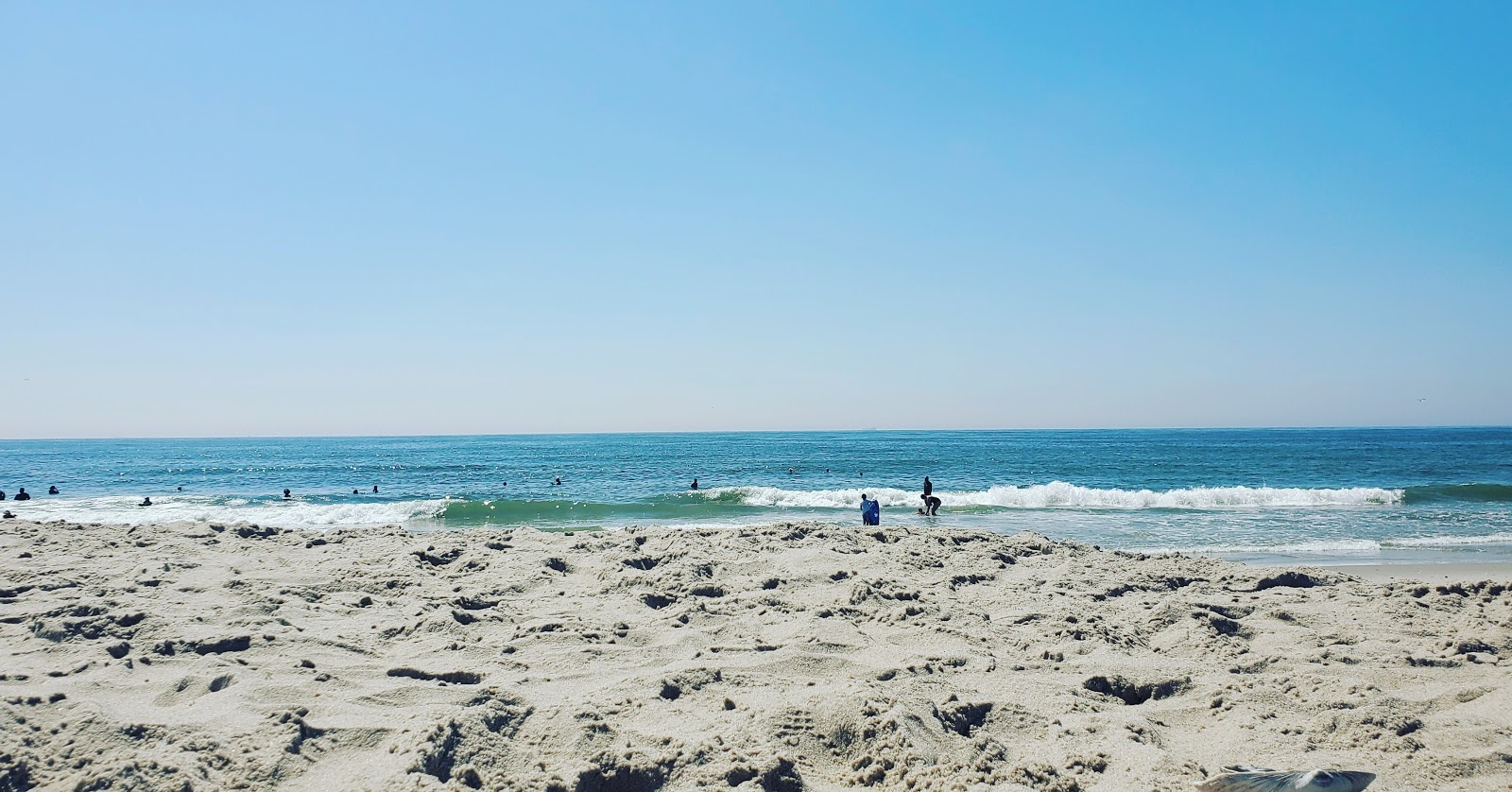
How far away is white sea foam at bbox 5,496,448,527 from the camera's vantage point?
21.4 meters

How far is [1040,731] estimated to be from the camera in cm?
433

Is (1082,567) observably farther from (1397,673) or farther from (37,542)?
(37,542)

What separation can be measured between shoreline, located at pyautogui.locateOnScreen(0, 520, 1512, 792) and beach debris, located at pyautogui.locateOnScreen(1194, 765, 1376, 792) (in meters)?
0.22

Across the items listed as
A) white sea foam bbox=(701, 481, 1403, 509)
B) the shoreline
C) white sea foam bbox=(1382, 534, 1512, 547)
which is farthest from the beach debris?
white sea foam bbox=(701, 481, 1403, 509)

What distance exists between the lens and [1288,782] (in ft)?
11.5

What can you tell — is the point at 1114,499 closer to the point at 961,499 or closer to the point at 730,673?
the point at 961,499

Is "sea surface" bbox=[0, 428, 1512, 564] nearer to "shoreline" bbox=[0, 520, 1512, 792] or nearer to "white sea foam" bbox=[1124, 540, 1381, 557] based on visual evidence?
"white sea foam" bbox=[1124, 540, 1381, 557]

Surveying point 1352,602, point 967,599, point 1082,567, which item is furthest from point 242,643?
point 1352,602

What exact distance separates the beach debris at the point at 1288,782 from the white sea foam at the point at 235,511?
21.0 meters

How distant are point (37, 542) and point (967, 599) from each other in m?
12.6

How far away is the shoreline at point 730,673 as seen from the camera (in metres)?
3.78

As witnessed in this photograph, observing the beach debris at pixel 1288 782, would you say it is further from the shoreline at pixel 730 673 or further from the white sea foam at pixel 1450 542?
the white sea foam at pixel 1450 542

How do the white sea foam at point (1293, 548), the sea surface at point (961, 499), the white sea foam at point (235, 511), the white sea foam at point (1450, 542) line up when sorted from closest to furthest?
the white sea foam at point (1293, 548) → the white sea foam at point (1450, 542) → the sea surface at point (961, 499) → the white sea foam at point (235, 511)

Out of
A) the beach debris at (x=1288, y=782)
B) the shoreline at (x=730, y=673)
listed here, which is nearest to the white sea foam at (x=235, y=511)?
the shoreline at (x=730, y=673)
